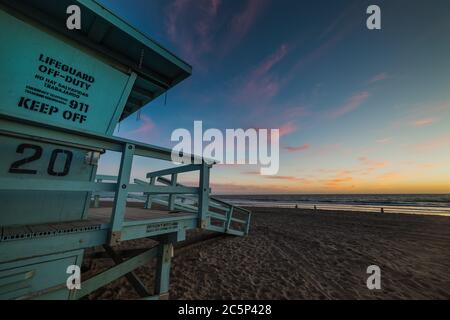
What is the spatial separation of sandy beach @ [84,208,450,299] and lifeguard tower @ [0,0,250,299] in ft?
5.19

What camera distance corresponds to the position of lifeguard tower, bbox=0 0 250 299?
1.96 meters

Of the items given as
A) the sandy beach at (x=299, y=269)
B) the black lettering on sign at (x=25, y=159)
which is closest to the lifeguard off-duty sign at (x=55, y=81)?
the black lettering on sign at (x=25, y=159)

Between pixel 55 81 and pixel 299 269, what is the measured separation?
7208mm

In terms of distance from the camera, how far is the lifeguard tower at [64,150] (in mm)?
1957

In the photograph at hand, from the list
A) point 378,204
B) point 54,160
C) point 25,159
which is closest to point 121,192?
point 54,160

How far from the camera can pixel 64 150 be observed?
2777mm

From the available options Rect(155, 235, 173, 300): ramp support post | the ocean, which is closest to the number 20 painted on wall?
Rect(155, 235, 173, 300): ramp support post

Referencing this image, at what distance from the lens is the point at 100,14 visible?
3.11 metres

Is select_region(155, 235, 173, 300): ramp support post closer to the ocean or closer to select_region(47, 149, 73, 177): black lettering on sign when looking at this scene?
select_region(47, 149, 73, 177): black lettering on sign

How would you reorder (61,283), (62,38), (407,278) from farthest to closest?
(407,278) < (62,38) < (61,283)

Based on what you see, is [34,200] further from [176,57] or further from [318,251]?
[318,251]

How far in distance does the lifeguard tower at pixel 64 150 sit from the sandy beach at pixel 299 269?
1.58 metres
